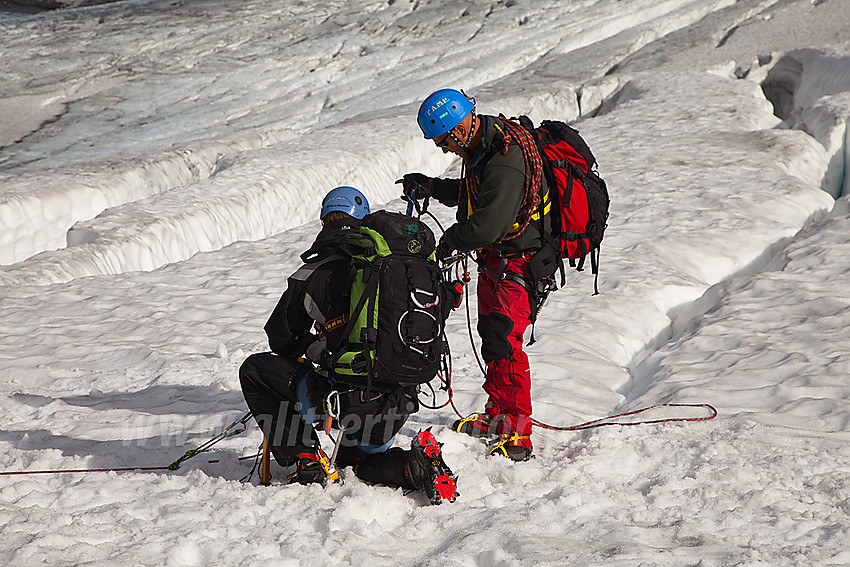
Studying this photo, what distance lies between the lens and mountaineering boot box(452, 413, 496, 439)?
415 cm

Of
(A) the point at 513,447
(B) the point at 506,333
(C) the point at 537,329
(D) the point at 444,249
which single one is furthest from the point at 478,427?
(C) the point at 537,329

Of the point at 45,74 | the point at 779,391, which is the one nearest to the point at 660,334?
the point at 779,391

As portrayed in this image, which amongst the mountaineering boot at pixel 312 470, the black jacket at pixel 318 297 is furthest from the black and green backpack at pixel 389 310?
the mountaineering boot at pixel 312 470

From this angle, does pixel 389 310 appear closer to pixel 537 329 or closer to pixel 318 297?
pixel 318 297

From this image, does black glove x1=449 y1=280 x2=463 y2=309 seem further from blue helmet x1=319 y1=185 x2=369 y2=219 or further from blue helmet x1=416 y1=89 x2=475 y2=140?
blue helmet x1=416 y1=89 x2=475 y2=140

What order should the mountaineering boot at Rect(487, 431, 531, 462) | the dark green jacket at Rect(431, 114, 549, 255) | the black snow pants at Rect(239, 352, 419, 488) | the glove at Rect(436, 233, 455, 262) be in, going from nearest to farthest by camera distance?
the black snow pants at Rect(239, 352, 419, 488)
the dark green jacket at Rect(431, 114, 549, 255)
the glove at Rect(436, 233, 455, 262)
the mountaineering boot at Rect(487, 431, 531, 462)

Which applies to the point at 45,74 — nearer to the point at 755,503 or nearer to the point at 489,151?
the point at 489,151

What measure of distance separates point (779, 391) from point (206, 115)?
19.8m

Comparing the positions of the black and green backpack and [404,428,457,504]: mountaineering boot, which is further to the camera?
[404,428,457,504]: mountaineering boot

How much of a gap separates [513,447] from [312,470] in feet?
3.63

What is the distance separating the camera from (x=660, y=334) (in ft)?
22.3

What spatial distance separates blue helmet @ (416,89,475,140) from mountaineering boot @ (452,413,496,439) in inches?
65.1

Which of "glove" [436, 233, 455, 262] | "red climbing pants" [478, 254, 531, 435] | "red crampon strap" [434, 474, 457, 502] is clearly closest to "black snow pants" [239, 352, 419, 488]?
"red crampon strap" [434, 474, 457, 502]

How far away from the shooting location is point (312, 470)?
3.37 m
